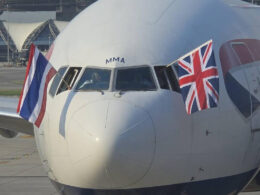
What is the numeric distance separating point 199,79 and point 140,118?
1.38 metres

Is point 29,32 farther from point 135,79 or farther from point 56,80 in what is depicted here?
point 135,79

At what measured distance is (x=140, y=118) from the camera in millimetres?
11969

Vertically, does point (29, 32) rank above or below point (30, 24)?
below

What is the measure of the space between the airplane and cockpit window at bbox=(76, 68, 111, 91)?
19 millimetres

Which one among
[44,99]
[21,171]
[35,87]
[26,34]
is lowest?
[26,34]

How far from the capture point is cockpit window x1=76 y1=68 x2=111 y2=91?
12844 millimetres

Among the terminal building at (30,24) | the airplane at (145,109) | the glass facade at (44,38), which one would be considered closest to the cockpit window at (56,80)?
the airplane at (145,109)

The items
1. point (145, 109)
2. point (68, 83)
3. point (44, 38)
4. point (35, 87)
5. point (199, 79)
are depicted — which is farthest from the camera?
point (44, 38)

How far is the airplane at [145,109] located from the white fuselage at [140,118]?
2cm

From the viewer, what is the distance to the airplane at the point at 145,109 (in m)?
12.0

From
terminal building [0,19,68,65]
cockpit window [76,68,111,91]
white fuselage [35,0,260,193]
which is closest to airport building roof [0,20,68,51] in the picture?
terminal building [0,19,68,65]

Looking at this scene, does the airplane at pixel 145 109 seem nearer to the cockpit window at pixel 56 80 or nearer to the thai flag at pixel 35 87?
the cockpit window at pixel 56 80

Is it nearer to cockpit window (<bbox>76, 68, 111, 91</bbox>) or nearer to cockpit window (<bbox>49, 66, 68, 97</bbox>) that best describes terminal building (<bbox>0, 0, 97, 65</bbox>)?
cockpit window (<bbox>49, 66, 68, 97</bbox>)

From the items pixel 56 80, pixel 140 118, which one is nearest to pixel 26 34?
pixel 56 80
